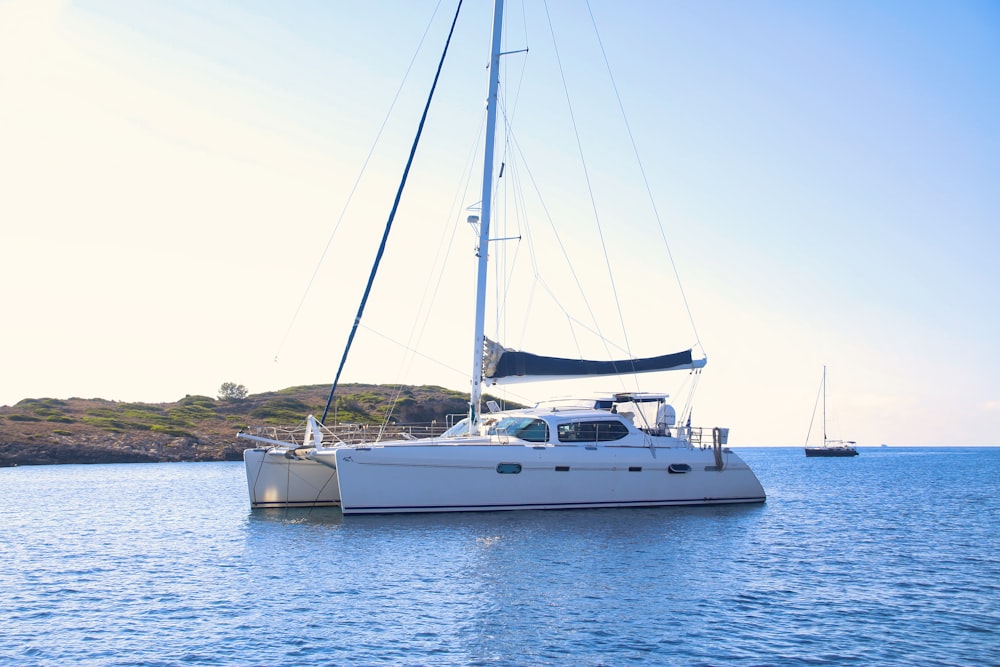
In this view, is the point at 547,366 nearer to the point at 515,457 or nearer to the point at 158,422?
the point at 515,457

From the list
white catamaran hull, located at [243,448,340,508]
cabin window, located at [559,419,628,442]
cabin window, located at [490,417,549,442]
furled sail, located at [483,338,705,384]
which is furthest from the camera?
furled sail, located at [483,338,705,384]

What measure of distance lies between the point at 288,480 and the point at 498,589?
41.8 ft

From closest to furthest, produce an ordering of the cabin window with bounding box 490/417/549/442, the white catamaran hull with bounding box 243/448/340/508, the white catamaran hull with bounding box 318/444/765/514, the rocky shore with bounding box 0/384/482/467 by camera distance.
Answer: the white catamaran hull with bounding box 318/444/765/514 < the cabin window with bounding box 490/417/549/442 < the white catamaran hull with bounding box 243/448/340/508 < the rocky shore with bounding box 0/384/482/467

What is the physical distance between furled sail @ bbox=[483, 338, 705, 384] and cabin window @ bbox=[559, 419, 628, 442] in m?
2.20

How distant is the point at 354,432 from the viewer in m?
24.8

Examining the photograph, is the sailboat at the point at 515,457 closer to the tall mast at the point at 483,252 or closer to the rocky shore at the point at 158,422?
the tall mast at the point at 483,252

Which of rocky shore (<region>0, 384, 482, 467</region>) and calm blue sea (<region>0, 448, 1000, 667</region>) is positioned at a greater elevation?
rocky shore (<region>0, 384, 482, 467</region>)

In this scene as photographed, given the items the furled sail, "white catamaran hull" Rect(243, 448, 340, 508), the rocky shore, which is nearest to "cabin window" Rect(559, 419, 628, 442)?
the furled sail

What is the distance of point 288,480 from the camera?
81.8 feet

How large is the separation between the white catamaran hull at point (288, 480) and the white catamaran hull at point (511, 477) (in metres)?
2.50

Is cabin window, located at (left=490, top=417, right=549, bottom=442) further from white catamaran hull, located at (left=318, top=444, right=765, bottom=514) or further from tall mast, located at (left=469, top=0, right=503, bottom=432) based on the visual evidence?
tall mast, located at (left=469, top=0, right=503, bottom=432)

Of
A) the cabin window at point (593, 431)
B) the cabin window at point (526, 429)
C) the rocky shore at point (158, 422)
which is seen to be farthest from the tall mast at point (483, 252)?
the rocky shore at point (158, 422)

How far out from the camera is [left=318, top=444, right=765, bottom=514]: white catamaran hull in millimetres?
21469

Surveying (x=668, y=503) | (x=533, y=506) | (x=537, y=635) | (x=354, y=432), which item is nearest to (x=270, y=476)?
(x=354, y=432)
